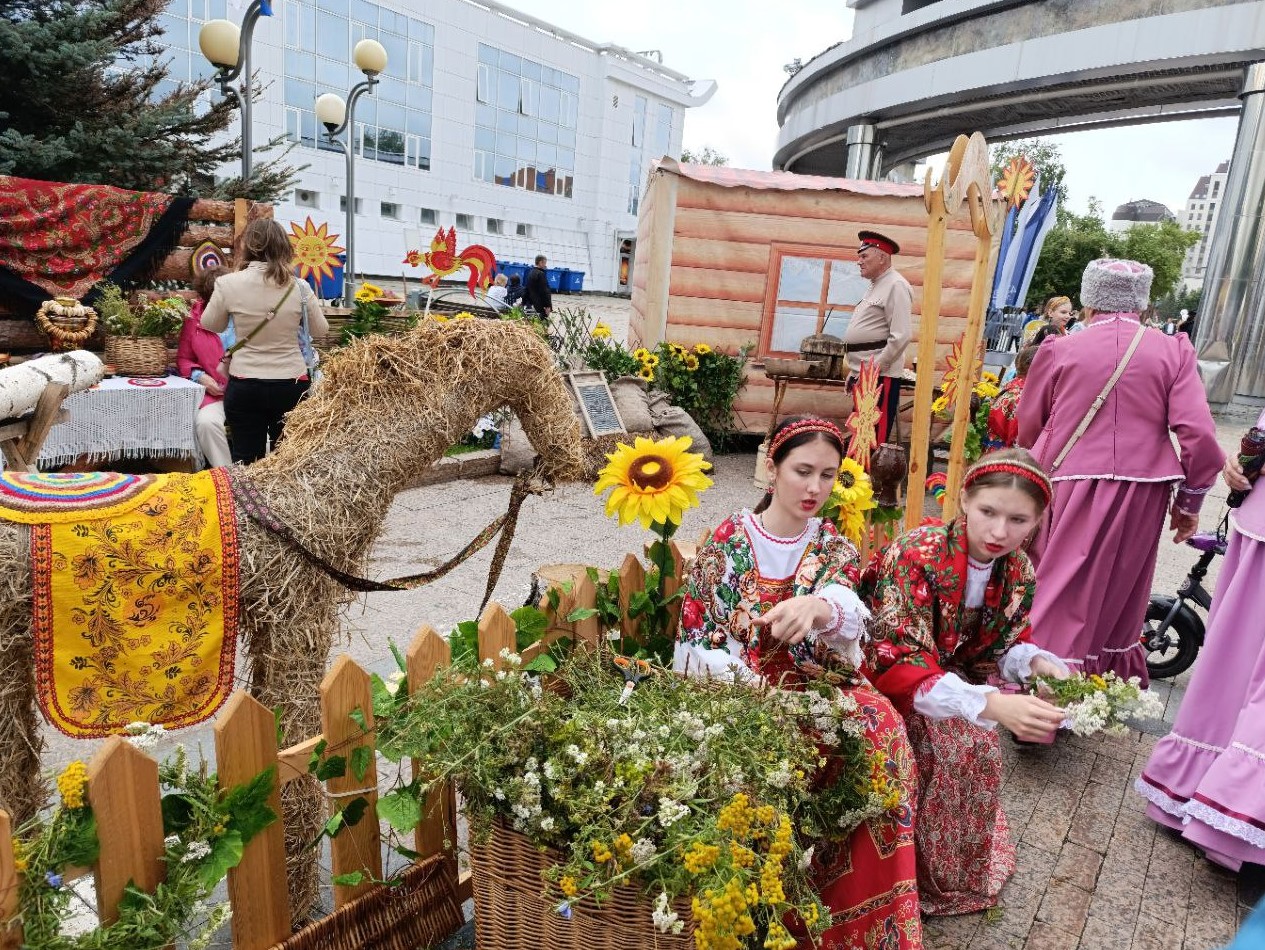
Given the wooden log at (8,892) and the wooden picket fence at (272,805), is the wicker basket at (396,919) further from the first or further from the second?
the wooden log at (8,892)

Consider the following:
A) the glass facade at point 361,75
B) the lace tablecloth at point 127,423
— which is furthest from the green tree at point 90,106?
the glass facade at point 361,75

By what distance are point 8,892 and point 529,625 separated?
1.37 meters

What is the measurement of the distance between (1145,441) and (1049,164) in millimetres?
52562

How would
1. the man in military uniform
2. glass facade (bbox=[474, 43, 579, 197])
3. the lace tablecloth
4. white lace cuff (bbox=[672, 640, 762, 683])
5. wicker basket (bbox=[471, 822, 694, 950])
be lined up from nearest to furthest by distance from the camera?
1. wicker basket (bbox=[471, 822, 694, 950])
2. white lace cuff (bbox=[672, 640, 762, 683])
3. the lace tablecloth
4. the man in military uniform
5. glass facade (bbox=[474, 43, 579, 197])

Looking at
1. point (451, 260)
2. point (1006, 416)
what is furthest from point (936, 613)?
point (451, 260)

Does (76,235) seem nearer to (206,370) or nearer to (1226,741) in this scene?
(206,370)

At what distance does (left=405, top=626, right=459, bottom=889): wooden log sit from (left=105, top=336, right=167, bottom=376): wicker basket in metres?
5.20

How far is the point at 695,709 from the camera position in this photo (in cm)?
188

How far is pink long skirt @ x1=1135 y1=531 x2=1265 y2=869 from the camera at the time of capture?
2805 millimetres

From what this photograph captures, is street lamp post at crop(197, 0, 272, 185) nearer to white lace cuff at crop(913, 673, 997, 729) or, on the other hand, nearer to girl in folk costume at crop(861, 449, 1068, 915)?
girl in folk costume at crop(861, 449, 1068, 915)

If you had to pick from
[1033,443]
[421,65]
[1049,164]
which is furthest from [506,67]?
[1033,443]

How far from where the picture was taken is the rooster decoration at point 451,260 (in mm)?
9539

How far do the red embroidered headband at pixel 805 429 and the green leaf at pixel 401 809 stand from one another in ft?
4.45

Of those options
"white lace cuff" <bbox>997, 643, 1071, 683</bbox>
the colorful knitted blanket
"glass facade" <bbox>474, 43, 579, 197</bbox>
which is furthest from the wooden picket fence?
Answer: "glass facade" <bbox>474, 43, 579, 197</bbox>
